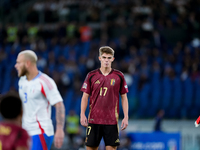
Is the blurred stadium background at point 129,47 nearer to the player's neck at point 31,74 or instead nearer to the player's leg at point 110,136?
the player's leg at point 110,136

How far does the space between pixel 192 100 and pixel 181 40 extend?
523 centimetres

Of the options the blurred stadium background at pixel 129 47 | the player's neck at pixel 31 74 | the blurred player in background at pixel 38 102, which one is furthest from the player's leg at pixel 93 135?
the blurred stadium background at pixel 129 47

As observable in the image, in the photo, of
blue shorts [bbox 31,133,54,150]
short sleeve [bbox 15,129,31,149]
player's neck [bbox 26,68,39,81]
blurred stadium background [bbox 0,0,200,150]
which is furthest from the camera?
blurred stadium background [bbox 0,0,200,150]

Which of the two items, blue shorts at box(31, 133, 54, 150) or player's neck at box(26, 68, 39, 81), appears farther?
player's neck at box(26, 68, 39, 81)

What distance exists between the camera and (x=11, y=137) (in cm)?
355

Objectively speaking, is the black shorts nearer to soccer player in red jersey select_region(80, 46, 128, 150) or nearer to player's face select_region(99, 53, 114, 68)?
soccer player in red jersey select_region(80, 46, 128, 150)

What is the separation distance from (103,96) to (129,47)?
1330 cm

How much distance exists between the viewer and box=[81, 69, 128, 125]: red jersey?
6.75 meters

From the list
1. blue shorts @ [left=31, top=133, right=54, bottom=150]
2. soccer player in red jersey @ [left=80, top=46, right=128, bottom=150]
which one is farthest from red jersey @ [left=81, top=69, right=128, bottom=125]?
blue shorts @ [left=31, top=133, right=54, bottom=150]

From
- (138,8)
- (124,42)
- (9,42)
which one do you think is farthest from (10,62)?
(138,8)

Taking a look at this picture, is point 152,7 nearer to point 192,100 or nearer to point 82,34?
point 82,34

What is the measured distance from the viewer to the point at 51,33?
2311cm

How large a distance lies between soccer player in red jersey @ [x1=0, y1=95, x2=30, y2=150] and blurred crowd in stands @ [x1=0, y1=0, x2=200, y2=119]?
13285mm

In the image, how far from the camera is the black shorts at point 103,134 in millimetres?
6746
